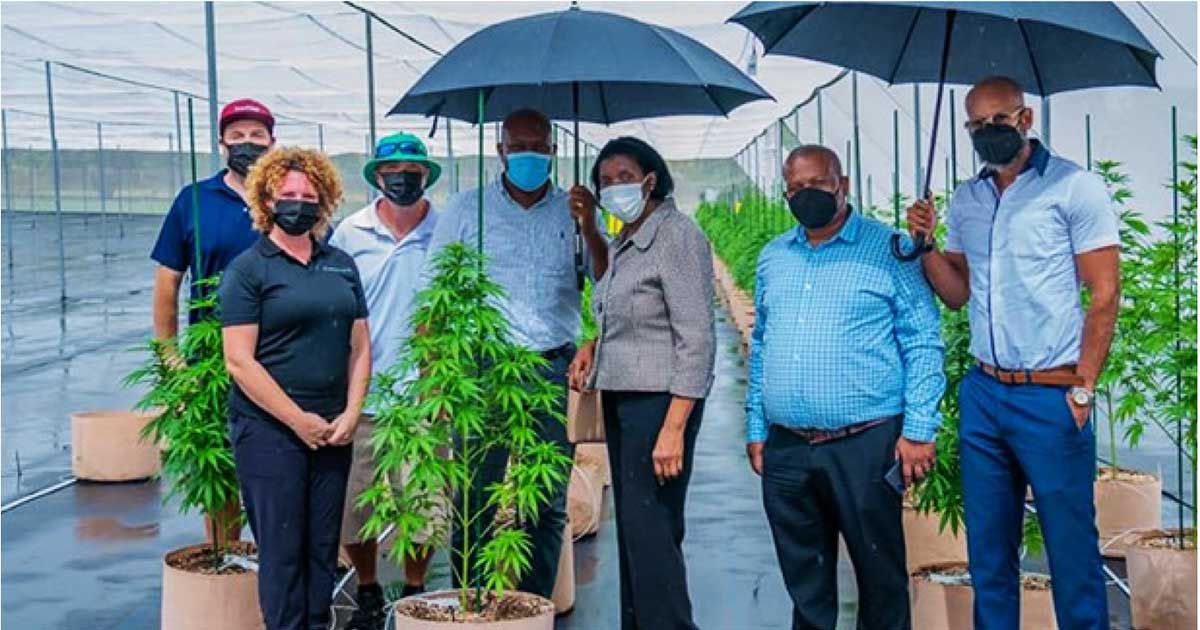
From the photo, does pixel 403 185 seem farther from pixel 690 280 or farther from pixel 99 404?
pixel 99 404

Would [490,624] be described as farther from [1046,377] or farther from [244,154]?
[244,154]

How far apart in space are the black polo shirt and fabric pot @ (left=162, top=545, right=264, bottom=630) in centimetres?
61

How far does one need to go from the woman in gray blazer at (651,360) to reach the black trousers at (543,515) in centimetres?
23

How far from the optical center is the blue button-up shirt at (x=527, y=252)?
4.47 metres

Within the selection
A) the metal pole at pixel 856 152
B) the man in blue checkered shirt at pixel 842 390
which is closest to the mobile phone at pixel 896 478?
the man in blue checkered shirt at pixel 842 390

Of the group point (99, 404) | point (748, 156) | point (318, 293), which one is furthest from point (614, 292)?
point (748, 156)

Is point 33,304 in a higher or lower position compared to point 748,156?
lower

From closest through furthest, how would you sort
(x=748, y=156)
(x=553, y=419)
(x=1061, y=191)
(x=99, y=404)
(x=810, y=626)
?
(x=1061, y=191) < (x=810, y=626) < (x=553, y=419) < (x=99, y=404) < (x=748, y=156)

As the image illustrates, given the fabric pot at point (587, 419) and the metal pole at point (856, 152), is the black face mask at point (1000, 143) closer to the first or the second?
the fabric pot at point (587, 419)

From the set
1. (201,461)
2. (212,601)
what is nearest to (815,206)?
(201,461)

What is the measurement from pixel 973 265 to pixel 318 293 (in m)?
1.80

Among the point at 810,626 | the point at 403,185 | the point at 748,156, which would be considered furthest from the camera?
the point at 748,156

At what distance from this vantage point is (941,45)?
180 inches

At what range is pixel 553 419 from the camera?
14.7 ft
